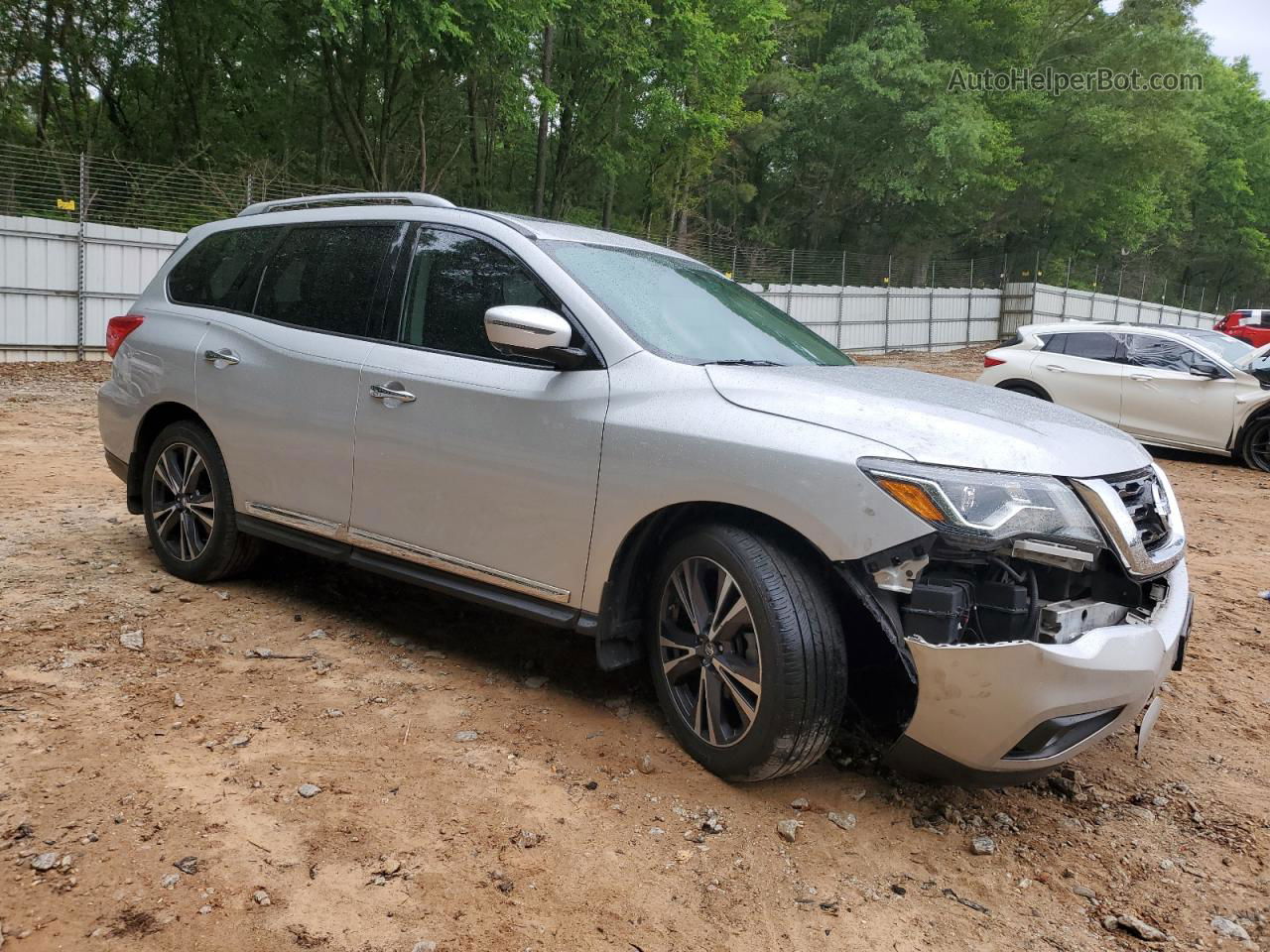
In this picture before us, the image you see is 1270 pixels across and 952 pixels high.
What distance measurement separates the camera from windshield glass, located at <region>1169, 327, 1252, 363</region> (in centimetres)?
1123

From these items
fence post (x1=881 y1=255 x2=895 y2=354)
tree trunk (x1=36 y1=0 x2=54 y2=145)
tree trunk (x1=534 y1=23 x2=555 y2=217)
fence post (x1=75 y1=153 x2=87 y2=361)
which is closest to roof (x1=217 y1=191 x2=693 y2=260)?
fence post (x1=75 y1=153 x2=87 y2=361)

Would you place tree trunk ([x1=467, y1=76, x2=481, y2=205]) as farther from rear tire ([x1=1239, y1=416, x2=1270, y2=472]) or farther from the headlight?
the headlight

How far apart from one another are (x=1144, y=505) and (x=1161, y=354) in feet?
30.7

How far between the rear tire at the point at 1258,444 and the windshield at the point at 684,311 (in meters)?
8.51

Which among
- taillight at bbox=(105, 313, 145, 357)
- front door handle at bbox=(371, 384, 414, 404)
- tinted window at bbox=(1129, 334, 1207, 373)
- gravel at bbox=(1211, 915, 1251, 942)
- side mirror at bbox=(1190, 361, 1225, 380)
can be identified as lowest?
gravel at bbox=(1211, 915, 1251, 942)

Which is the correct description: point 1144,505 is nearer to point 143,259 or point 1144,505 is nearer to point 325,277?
point 325,277

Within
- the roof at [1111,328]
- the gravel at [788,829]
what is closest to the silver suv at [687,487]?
the gravel at [788,829]

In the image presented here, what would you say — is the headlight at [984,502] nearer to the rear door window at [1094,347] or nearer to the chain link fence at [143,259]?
the chain link fence at [143,259]

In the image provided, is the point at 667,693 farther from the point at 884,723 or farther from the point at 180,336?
the point at 180,336

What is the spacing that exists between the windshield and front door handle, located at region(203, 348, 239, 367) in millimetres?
1645

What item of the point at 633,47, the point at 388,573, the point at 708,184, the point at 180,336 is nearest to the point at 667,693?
the point at 388,573

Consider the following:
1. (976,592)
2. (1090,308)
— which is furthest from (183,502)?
(1090,308)

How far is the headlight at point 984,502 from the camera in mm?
2633

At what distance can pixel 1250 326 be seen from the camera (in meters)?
22.3
